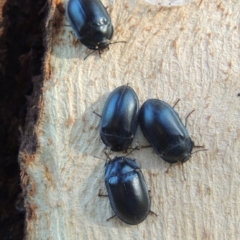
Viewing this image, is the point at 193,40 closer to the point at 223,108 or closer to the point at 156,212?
the point at 223,108

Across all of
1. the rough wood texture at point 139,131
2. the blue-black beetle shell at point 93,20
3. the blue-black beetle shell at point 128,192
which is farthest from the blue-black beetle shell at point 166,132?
the blue-black beetle shell at point 93,20

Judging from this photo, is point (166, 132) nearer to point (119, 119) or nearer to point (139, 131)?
point (139, 131)

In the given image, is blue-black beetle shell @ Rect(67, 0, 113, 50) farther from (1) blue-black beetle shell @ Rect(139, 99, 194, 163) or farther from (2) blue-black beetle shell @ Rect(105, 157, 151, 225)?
(2) blue-black beetle shell @ Rect(105, 157, 151, 225)

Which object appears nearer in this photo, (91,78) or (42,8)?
(91,78)

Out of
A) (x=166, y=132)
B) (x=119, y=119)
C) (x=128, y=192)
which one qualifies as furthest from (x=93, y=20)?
(x=128, y=192)

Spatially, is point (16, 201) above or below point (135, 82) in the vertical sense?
below

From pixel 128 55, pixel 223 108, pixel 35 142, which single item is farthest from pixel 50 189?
pixel 223 108

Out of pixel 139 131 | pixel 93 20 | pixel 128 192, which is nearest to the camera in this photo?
pixel 128 192
